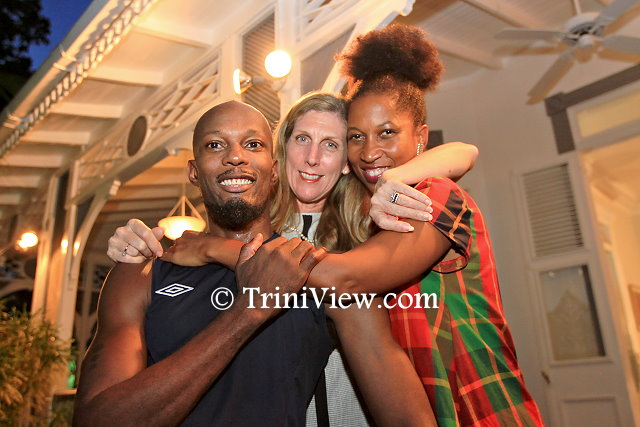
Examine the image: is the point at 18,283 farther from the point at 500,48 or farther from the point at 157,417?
the point at 157,417

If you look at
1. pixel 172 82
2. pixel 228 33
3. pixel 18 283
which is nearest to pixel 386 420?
pixel 228 33

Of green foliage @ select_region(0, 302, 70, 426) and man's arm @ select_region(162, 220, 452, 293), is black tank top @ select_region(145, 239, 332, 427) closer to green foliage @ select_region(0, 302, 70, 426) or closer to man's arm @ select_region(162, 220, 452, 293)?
man's arm @ select_region(162, 220, 452, 293)

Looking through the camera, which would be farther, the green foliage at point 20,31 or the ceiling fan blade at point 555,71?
the green foliage at point 20,31

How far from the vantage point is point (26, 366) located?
593 centimetres

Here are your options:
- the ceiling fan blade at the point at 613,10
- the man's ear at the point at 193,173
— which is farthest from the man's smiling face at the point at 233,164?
the ceiling fan blade at the point at 613,10

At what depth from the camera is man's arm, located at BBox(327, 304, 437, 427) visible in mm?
1551

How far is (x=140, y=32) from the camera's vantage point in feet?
16.9

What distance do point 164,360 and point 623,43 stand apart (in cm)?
527

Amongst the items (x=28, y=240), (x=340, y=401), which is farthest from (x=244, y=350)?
(x=28, y=240)

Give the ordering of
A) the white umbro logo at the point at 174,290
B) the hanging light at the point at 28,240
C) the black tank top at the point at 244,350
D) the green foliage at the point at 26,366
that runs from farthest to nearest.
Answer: the hanging light at the point at 28,240, the green foliage at the point at 26,366, the white umbro logo at the point at 174,290, the black tank top at the point at 244,350

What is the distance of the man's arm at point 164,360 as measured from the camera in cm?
130

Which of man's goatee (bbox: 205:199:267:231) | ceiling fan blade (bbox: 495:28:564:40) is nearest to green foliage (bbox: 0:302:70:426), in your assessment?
man's goatee (bbox: 205:199:267:231)

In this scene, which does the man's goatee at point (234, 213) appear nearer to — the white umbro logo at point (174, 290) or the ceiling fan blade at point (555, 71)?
the white umbro logo at point (174, 290)

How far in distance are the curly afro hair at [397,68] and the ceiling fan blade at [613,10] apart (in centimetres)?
337
